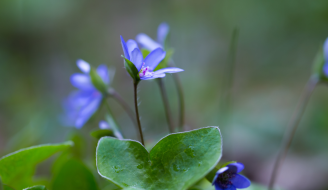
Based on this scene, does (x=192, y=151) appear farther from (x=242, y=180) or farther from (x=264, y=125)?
(x=264, y=125)

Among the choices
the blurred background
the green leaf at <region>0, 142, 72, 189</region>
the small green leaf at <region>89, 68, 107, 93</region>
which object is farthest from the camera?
the blurred background

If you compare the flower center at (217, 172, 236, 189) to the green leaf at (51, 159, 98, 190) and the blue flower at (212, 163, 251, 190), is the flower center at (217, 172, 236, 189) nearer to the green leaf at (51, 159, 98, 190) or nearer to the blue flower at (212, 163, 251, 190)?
the blue flower at (212, 163, 251, 190)

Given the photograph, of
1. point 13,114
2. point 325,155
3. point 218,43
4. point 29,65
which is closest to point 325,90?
point 325,155

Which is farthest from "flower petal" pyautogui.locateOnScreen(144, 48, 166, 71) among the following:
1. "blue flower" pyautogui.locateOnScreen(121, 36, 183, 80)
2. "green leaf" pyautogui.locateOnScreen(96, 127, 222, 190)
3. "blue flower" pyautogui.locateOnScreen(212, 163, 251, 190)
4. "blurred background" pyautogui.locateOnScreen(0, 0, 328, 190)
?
"blurred background" pyautogui.locateOnScreen(0, 0, 328, 190)

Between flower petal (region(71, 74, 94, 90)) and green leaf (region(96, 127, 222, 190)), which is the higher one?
flower petal (region(71, 74, 94, 90))

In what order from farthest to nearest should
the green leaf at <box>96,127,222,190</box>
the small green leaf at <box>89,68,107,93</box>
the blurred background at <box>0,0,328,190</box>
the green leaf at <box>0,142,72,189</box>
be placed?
1. the blurred background at <box>0,0,328,190</box>
2. the small green leaf at <box>89,68,107,93</box>
3. the green leaf at <box>0,142,72,189</box>
4. the green leaf at <box>96,127,222,190</box>

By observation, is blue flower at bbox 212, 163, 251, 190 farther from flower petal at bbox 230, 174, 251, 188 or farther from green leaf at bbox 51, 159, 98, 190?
green leaf at bbox 51, 159, 98, 190

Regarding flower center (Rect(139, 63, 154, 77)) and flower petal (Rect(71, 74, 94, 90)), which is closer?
flower center (Rect(139, 63, 154, 77))
